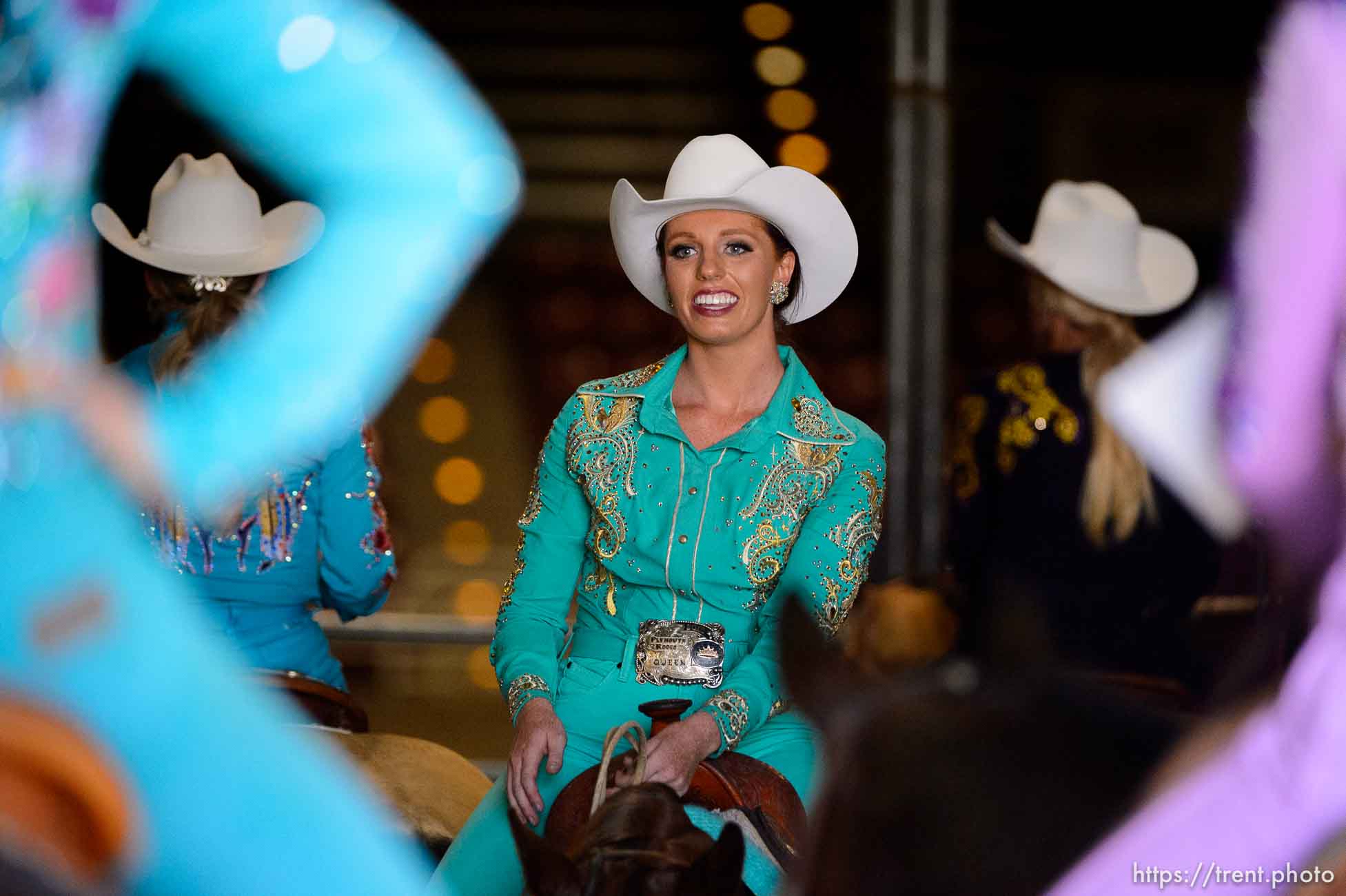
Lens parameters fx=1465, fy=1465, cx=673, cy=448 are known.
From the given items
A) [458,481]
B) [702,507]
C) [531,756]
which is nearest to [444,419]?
[458,481]

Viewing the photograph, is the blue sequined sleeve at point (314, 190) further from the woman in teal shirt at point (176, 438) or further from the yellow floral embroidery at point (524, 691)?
the yellow floral embroidery at point (524, 691)

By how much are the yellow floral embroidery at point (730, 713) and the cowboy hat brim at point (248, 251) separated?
1384 mm

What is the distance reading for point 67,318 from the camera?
6.00 ft

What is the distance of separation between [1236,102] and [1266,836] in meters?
6.31

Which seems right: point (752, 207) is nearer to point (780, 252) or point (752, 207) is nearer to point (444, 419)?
point (780, 252)

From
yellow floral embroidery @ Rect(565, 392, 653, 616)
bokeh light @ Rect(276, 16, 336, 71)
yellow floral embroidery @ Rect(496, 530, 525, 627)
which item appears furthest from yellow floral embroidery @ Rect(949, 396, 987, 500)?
bokeh light @ Rect(276, 16, 336, 71)

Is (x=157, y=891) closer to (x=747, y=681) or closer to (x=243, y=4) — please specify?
(x=747, y=681)

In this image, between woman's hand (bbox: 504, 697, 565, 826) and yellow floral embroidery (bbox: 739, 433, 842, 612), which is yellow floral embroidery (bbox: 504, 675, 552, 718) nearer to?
woman's hand (bbox: 504, 697, 565, 826)

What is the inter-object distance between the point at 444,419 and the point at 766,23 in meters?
2.72

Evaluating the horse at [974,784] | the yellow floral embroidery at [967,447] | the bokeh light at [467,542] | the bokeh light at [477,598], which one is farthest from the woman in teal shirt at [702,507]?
the bokeh light at [467,542]

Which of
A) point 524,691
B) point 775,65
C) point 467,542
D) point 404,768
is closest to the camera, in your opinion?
point 524,691

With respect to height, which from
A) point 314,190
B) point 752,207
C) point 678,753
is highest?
point 752,207

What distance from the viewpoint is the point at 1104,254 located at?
3.35m

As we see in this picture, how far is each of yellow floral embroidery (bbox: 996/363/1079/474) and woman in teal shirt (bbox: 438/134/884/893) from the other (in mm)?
699
